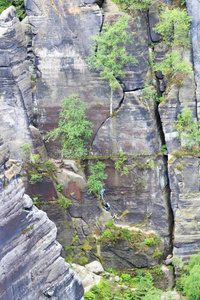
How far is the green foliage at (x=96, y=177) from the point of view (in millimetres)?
19750

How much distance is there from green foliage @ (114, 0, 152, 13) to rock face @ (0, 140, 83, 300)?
9.98m

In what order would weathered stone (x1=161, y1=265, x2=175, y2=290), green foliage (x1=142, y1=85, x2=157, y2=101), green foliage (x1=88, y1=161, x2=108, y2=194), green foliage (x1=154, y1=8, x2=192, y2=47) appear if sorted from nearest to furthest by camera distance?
1. green foliage (x1=154, y1=8, x2=192, y2=47)
2. green foliage (x1=142, y1=85, x2=157, y2=101)
3. green foliage (x1=88, y1=161, x2=108, y2=194)
4. weathered stone (x1=161, y1=265, x2=175, y2=290)

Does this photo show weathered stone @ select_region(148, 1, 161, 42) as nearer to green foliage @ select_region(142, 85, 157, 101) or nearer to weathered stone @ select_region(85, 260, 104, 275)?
green foliage @ select_region(142, 85, 157, 101)

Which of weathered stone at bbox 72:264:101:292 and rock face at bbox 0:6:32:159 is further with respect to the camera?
rock face at bbox 0:6:32:159

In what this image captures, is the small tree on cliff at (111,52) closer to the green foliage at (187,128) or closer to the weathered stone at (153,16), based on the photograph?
the weathered stone at (153,16)

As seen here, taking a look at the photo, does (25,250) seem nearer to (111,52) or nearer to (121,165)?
(121,165)

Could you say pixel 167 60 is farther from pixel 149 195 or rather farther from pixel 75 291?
pixel 75 291

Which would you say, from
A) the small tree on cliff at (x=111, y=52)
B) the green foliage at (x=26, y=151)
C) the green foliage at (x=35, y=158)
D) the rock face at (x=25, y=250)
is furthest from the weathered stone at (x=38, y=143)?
the rock face at (x=25, y=250)

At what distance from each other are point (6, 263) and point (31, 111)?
9039 mm

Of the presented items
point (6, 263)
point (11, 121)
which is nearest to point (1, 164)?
point (6, 263)

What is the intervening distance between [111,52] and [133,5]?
2.40m

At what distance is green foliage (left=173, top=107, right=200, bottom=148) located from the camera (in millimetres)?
19358

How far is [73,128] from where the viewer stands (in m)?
19.4

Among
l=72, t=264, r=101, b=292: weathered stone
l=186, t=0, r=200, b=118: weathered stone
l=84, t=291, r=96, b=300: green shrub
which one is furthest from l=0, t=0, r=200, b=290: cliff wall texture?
l=84, t=291, r=96, b=300: green shrub
